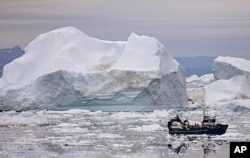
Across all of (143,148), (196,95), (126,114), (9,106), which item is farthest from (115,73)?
(143,148)

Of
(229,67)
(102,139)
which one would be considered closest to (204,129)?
(102,139)

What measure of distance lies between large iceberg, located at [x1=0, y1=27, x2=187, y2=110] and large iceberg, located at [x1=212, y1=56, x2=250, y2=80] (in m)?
3.12

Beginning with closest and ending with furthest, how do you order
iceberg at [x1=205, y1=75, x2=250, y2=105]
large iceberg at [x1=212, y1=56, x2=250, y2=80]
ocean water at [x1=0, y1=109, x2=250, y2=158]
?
1. ocean water at [x1=0, y1=109, x2=250, y2=158]
2. iceberg at [x1=205, y1=75, x2=250, y2=105]
3. large iceberg at [x1=212, y1=56, x2=250, y2=80]

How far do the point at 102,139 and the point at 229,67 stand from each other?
12343 millimetres

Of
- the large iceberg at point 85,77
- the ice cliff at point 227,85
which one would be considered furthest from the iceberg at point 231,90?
the large iceberg at point 85,77

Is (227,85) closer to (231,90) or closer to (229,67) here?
(231,90)

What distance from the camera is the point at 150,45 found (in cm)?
2134

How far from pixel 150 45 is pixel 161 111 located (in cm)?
284

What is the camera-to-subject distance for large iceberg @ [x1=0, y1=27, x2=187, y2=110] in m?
20.0

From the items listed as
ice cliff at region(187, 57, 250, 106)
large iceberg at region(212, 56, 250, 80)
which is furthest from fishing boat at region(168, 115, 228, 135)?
large iceberg at region(212, 56, 250, 80)

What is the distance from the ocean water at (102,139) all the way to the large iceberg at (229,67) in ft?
18.0

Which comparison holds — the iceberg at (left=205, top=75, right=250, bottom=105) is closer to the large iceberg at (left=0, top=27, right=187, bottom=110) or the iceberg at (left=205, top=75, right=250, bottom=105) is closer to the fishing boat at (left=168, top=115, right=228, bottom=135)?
the large iceberg at (left=0, top=27, right=187, bottom=110)

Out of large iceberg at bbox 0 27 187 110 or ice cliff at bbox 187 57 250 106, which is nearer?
large iceberg at bbox 0 27 187 110

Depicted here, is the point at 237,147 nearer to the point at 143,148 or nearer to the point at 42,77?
the point at 143,148
